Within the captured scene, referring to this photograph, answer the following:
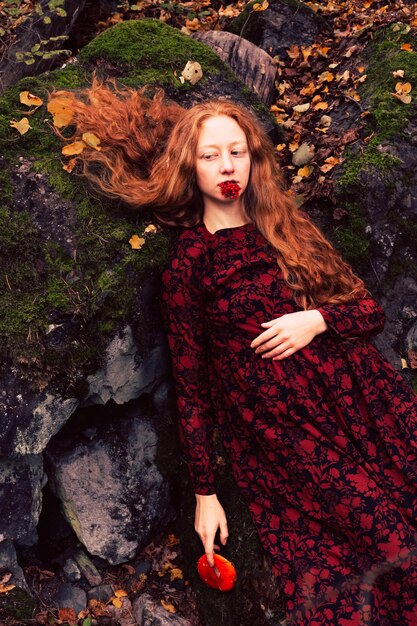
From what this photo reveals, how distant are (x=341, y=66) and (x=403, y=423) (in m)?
3.26

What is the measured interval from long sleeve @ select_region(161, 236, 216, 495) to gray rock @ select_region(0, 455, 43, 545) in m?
0.80

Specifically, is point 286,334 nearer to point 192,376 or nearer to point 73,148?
point 192,376

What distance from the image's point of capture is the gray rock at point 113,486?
3.43 metres

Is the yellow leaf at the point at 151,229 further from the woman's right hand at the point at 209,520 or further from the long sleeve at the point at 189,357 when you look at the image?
the woman's right hand at the point at 209,520

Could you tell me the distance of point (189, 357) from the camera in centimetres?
329

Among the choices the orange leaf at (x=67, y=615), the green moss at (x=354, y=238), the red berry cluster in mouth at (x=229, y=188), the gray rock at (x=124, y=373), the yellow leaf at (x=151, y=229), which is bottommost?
the orange leaf at (x=67, y=615)

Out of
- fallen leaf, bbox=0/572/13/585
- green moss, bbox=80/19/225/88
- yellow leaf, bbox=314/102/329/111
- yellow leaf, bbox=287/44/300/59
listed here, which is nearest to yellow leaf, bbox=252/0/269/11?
yellow leaf, bbox=287/44/300/59

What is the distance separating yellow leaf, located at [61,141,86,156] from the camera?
344cm

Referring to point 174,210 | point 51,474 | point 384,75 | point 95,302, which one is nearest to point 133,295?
point 95,302

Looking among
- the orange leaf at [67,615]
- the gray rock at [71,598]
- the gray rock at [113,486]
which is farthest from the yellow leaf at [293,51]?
the orange leaf at [67,615]

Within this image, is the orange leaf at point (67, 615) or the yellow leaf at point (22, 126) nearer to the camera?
the orange leaf at point (67, 615)

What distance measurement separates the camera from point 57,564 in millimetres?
3488

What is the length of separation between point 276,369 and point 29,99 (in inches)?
83.1

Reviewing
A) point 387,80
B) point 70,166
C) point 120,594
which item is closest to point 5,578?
point 120,594
